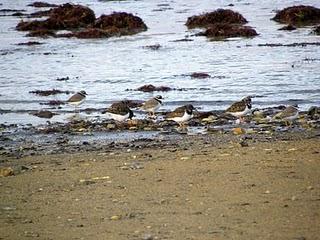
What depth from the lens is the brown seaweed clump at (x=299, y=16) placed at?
3553cm

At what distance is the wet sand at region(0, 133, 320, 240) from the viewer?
28.4 ft

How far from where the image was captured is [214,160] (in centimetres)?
1186

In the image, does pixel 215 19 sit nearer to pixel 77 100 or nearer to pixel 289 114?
pixel 77 100

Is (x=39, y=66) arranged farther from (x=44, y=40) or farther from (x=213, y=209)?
(x=213, y=209)

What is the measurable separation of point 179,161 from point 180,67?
12.4 m

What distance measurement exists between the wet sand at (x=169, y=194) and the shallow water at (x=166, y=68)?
527 cm

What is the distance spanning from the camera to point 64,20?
39.6m

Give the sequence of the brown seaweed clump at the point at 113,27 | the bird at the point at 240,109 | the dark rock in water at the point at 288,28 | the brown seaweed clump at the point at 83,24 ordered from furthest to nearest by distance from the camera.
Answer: the brown seaweed clump at the point at 83,24
the brown seaweed clump at the point at 113,27
the dark rock in water at the point at 288,28
the bird at the point at 240,109

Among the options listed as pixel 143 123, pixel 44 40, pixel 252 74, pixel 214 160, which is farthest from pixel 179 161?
pixel 44 40

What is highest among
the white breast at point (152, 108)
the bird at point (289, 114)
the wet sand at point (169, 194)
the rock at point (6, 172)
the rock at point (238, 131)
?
the wet sand at point (169, 194)

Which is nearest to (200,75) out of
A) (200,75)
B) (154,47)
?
(200,75)

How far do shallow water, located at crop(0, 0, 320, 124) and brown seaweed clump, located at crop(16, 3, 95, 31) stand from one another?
1256 millimetres

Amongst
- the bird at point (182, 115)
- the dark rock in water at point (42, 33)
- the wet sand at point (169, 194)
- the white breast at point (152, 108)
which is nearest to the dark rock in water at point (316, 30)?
the dark rock in water at point (42, 33)

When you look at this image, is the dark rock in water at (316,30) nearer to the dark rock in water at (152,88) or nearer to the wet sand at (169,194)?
the dark rock in water at (152,88)
